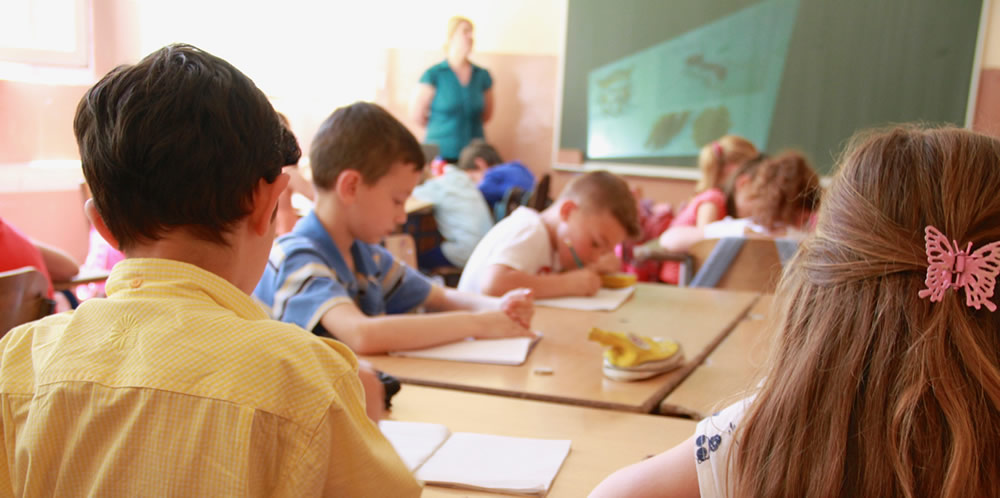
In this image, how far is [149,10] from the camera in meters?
2.91

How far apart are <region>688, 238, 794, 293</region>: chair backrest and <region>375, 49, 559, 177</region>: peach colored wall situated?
334cm

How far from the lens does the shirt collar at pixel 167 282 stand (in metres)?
0.80

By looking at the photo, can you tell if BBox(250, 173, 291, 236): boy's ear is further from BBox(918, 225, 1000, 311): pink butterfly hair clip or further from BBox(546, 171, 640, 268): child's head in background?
BBox(546, 171, 640, 268): child's head in background

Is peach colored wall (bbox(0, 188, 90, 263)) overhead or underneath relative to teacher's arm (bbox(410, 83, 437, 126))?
underneath

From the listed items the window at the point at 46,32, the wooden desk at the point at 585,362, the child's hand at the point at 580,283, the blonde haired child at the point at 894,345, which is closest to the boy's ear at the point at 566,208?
the child's hand at the point at 580,283

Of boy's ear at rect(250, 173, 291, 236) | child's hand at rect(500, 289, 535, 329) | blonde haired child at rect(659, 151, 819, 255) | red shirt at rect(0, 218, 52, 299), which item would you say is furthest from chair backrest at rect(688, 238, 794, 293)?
boy's ear at rect(250, 173, 291, 236)

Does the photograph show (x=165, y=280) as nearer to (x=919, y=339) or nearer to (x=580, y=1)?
(x=919, y=339)

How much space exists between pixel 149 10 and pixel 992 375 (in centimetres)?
294

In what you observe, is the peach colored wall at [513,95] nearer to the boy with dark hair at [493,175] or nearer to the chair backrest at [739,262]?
the boy with dark hair at [493,175]

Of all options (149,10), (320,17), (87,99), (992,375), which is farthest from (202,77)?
(320,17)

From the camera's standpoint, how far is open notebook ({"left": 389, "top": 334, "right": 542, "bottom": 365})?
66.4 inches

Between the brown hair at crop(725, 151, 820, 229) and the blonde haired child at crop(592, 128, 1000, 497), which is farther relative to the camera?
the brown hair at crop(725, 151, 820, 229)

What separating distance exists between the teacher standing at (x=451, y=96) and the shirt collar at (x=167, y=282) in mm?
4990

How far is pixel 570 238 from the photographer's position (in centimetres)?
264
